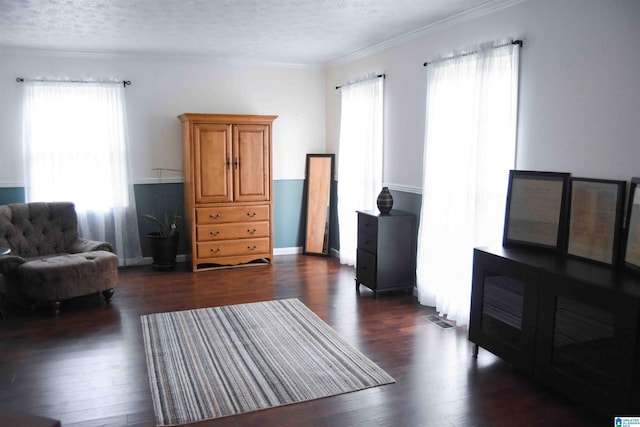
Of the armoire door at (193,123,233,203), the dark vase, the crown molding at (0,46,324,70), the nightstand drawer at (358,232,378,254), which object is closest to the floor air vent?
the nightstand drawer at (358,232,378,254)

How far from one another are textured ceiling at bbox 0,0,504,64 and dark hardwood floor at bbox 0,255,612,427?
2407 millimetres

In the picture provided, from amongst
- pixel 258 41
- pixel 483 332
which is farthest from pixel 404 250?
pixel 258 41

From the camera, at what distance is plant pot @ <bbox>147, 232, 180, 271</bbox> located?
5559 mm

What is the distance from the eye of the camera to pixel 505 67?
11.5ft

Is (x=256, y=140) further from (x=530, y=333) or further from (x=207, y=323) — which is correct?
(x=530, y=333)

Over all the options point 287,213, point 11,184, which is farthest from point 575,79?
point 11,184

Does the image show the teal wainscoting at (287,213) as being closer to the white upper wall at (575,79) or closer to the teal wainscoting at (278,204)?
the teal wainscoting at (278,204)

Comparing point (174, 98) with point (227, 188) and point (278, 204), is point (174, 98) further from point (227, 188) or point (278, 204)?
point (278, 204)

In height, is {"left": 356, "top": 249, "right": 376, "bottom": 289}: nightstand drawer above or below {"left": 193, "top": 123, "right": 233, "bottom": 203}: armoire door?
below

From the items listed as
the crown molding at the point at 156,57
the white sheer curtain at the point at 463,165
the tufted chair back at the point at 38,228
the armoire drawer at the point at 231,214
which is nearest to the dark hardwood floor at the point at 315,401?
Answer: the white sheer curtain at the point at 463,165

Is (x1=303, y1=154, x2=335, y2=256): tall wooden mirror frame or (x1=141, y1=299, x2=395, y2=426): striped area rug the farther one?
(x1=303, y1=154, x2=335, y2=256): tall wooden mirror frame

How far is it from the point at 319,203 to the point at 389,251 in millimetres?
1966

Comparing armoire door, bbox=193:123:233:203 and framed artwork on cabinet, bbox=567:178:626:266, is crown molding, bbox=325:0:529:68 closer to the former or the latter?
framed artwork on cabinet, bbox=567:178:626:266

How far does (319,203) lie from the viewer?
20.9 feet
